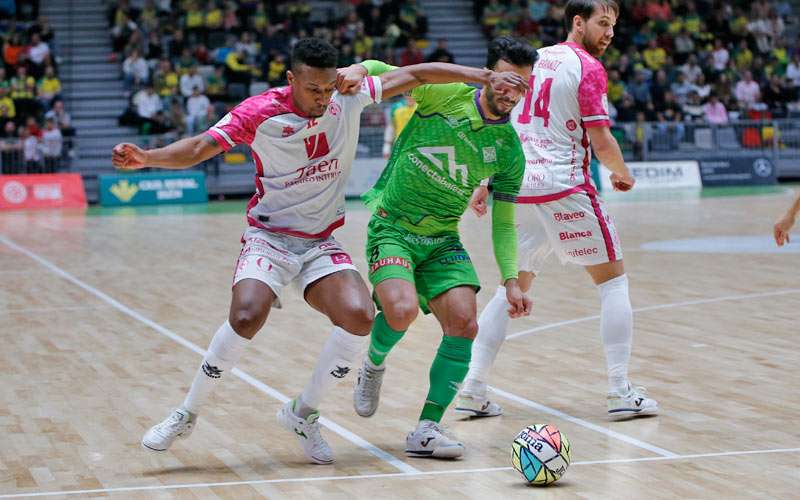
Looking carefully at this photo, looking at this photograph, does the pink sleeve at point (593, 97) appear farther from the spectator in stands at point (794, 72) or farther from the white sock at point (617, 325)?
the spectator in stands at point (794, 72)

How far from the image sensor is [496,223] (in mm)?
6215

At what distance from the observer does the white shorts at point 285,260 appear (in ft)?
19.3

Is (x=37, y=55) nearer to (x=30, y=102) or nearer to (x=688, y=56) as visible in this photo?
(x=30, y=102)

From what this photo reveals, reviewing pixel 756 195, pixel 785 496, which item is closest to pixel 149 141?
pixel 756 195

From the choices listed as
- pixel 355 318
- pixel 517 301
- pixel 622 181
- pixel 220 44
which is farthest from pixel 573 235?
pixel 220 44

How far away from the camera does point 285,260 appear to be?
5945mm

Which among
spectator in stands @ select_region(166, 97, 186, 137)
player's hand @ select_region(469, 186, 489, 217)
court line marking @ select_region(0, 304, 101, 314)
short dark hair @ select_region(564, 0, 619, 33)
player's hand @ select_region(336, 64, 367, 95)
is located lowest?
court line marking @ select_region(0, 304, 101, 314)

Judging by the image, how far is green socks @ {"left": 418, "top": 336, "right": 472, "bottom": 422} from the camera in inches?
236

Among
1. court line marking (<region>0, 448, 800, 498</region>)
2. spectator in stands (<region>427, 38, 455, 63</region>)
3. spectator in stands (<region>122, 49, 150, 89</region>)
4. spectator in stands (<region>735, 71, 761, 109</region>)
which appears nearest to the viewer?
court line marking (<region>0, 448, 800, 498</region>)

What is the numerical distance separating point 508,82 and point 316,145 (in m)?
0.97

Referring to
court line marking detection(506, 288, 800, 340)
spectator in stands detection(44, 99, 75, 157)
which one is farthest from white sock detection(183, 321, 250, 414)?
spectator in stands detection(44, 99, 75, 157)

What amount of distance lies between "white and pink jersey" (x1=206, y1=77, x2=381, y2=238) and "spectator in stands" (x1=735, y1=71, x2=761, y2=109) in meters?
24.9

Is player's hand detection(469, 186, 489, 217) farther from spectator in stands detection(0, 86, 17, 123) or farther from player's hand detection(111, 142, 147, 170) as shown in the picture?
spectator in stands detection(0, 86, 17, 123)

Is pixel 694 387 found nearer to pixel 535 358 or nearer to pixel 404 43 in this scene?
pixel 535 358
